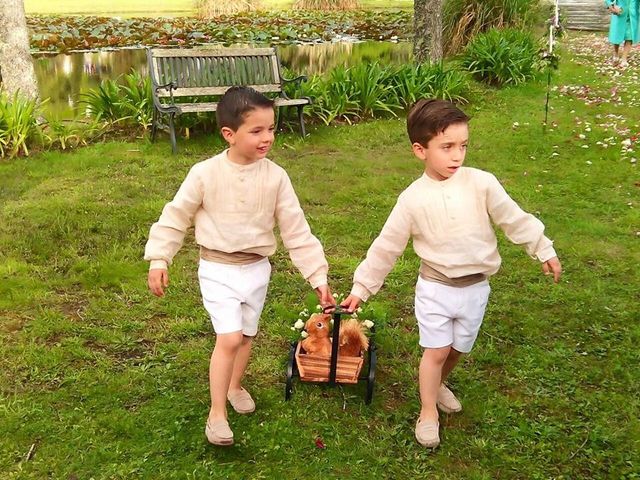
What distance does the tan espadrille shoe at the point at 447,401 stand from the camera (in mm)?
3441

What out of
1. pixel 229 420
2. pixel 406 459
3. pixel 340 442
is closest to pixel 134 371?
pixel 229 420

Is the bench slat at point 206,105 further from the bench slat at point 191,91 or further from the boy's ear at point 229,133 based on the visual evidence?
the boy's ear at point 229,133

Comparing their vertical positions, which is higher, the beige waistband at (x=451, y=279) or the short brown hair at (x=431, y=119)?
the short brown hair at (x=431, y=119)

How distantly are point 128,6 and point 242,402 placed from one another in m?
25.3

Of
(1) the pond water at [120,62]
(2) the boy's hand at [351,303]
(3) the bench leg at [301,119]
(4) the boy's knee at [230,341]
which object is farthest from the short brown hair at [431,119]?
(1) the pond water at [120,62]

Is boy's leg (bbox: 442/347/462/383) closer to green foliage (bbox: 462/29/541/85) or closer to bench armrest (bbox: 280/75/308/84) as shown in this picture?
bench armrest (bbox: 280/75/308/84)

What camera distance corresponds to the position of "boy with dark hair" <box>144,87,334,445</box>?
9.71 ft

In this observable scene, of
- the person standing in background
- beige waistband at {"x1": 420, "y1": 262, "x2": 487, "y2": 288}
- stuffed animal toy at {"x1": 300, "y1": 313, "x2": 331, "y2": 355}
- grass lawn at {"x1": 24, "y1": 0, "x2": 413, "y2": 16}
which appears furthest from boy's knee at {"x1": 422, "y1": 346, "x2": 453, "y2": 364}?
grass lawn at {"x1": 24, "y1": 0, "x2": 413, "y2": 16}

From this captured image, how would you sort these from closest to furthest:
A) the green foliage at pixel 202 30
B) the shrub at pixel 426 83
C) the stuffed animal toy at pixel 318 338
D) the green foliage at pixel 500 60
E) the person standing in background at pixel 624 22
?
the stuffed animal toy at pixel 318 338 < the shrub at pixel 426 83 < the green foliage at pixel 500 60 < the person standing in background at pixel 624 22 < the green foliage at pixel 202 30

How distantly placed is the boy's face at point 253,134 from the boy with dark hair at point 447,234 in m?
0.60

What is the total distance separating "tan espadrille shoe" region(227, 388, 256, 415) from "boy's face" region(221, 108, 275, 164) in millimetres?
1220

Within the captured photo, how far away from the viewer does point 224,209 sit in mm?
3004

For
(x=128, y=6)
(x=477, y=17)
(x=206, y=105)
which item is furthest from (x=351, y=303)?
(x=128, y=6)

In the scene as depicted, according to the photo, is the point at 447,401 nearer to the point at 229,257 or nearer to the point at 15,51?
the point at 229,257
